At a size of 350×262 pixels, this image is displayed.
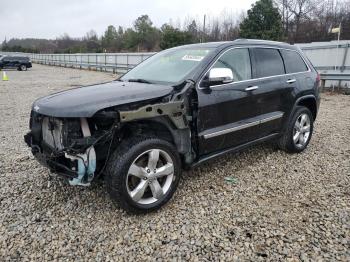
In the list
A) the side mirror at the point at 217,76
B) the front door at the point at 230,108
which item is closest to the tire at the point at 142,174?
the front door at the point at 230,108

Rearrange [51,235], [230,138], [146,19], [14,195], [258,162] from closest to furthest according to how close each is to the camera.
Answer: [51,235], [14,195], [230,138], [258,162], [146,19]

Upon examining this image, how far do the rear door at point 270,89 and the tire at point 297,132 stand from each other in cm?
26

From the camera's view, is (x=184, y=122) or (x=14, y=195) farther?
(x=14, y=195)

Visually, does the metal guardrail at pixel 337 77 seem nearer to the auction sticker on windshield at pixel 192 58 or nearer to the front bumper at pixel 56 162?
the auction sticker on windshield at pixel 192 58

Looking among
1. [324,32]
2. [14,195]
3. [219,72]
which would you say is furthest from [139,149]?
[324,32]

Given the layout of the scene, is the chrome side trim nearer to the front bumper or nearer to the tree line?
the front bumper

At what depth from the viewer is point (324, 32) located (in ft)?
127

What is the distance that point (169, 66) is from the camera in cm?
395

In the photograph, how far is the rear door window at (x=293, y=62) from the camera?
4668mm

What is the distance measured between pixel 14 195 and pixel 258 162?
3.30 meters

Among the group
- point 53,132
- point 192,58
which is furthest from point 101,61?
point 53,132

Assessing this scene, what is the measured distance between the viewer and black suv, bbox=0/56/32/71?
94.2 ft

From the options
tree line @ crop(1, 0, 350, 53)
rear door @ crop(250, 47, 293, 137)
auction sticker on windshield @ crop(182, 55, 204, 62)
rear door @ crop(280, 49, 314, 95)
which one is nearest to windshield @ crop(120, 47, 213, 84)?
auction sticker on windshield @ crop(182, 55, 204, 62)

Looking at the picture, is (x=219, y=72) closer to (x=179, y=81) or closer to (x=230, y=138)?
(x=179, y=81)
